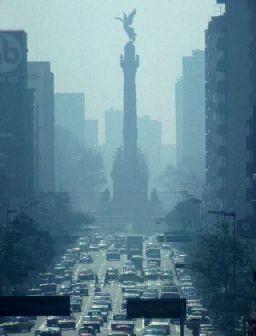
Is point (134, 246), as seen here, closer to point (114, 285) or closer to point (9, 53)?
point (114, 285)

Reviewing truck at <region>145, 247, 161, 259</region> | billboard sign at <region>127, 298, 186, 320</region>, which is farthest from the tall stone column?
billboard sign at <region>127, 298, 186, 320</region>

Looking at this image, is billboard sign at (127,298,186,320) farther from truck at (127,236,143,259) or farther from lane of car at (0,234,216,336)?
truck at (127,236,143,259)

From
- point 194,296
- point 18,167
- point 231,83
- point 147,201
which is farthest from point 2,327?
point 147,201

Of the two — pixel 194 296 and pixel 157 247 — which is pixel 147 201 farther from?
pixel 194 296

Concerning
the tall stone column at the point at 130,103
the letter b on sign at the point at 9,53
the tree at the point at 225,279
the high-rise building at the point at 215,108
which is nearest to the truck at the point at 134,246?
the high-rise building at the point at 215,108

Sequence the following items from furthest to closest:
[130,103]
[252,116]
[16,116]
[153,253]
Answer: [130,103] < [16,116] < [153,253] < [252,116]

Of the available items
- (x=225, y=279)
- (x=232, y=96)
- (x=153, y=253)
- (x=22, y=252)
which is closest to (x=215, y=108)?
(x=232, y=96)

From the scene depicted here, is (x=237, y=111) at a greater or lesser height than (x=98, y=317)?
greater
